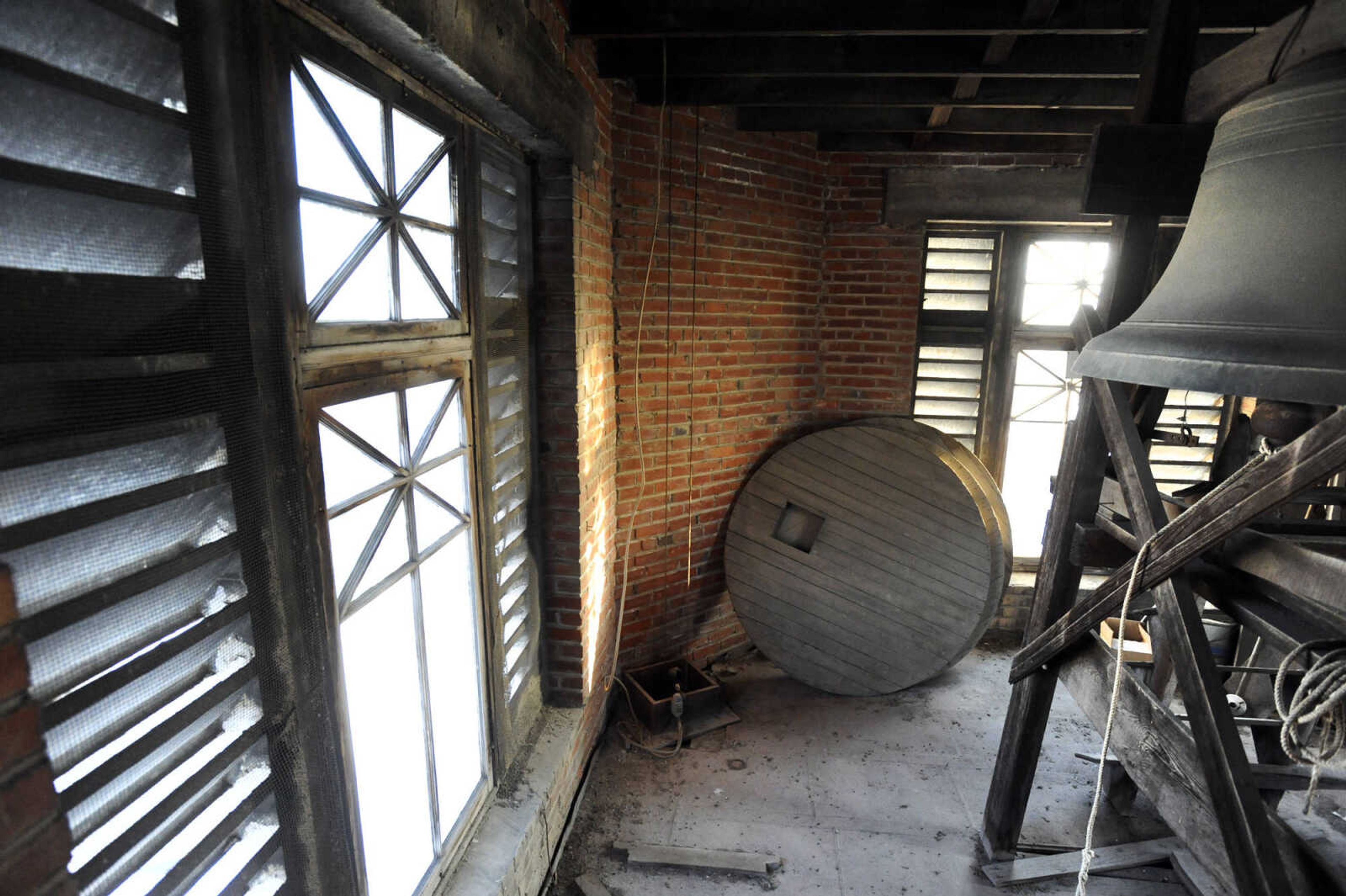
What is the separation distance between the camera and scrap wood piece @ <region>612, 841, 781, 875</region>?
2908 millimetres

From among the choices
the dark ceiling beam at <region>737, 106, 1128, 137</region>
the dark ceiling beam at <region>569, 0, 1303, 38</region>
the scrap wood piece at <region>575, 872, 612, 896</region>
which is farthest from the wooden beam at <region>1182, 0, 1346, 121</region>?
the scrap wood piece at <region>575, 872, 612, 896</region>

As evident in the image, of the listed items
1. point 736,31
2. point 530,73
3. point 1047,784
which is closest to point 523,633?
point 530,73

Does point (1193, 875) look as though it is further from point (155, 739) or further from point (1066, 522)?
point (155, 739)

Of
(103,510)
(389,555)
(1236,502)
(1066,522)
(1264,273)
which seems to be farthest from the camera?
(1066,522)

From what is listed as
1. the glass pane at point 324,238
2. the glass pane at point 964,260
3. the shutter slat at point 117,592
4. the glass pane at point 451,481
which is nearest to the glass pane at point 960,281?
the glass pane at point 964,260

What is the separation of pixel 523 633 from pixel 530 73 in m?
2.10

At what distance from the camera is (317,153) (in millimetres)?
1479

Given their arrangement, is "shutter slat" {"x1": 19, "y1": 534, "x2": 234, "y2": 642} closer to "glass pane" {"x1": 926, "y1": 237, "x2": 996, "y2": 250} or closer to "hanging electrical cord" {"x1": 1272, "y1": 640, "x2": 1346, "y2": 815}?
"hanging electrical cord" {"x1": 1272, "y1": 640, "x2": 1346, "y2": 815}

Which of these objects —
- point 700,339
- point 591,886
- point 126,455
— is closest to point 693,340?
point 700,339

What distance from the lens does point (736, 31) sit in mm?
2646

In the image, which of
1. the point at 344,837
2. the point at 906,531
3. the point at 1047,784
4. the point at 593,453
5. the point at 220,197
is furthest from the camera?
the point at 906,531

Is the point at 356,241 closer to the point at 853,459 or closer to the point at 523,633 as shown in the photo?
the point at 523,633

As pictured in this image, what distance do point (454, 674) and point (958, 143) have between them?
4172 mm

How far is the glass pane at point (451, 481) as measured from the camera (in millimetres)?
2045
